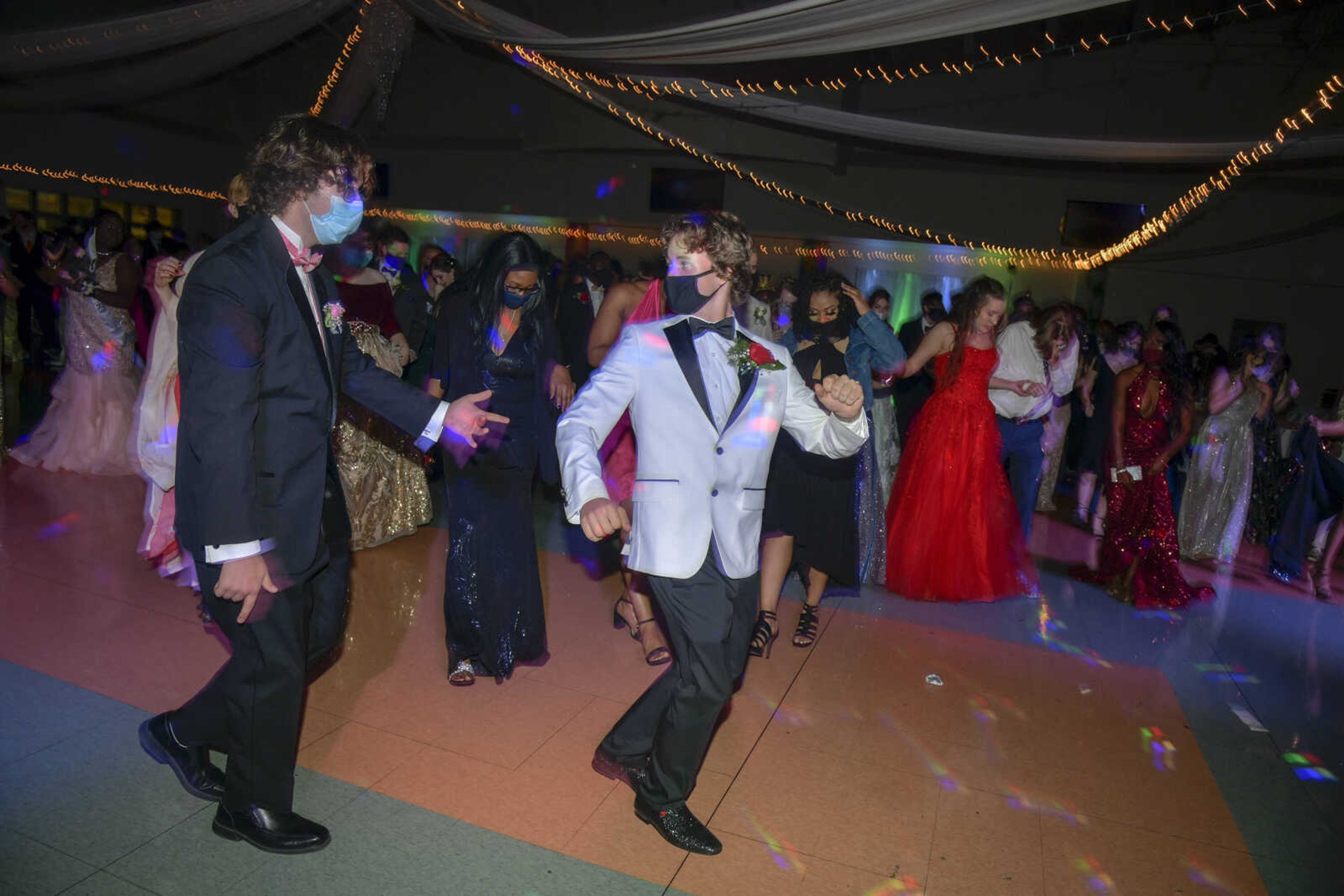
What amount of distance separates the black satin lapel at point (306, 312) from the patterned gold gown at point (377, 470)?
8.24 ft

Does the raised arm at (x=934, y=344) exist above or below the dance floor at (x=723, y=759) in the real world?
above

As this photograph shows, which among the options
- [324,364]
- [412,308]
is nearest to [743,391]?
[324,364]

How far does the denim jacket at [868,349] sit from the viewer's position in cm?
396

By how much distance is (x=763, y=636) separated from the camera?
374 cm

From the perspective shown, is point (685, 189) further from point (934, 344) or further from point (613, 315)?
point (613, 315)

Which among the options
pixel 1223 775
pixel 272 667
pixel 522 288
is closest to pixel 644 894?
pixel 272 667

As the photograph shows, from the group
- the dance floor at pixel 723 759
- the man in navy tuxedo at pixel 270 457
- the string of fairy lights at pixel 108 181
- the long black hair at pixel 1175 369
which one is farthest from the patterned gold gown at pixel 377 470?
the string of fairy lights at pixel 108 181

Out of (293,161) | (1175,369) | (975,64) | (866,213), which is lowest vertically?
(1175,369)

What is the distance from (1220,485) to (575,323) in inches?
192

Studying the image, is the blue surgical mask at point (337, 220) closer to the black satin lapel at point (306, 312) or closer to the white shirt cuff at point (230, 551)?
the black satin lapel at point (306, 312)

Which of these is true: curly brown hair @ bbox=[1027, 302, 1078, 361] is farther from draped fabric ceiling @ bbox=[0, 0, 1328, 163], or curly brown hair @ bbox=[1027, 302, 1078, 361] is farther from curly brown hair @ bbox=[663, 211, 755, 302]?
curly brown hair @ bbox=[663, 211, 755, 302]

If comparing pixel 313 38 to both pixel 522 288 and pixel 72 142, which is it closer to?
pixel 72 142

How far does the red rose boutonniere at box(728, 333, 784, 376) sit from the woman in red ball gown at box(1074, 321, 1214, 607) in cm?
369

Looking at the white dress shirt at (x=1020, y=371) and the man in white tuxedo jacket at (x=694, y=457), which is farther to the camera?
the white dress shirt at (x=1020, y=371)
